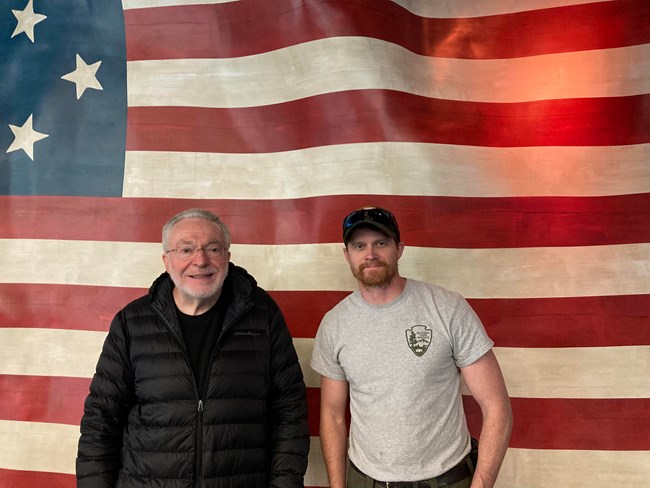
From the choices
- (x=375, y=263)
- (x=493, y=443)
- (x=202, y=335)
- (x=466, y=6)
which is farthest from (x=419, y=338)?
(x=466, y=6)

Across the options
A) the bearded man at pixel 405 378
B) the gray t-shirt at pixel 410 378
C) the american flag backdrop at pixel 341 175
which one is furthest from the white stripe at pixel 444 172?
the gray t-shirt at pixel 410 378

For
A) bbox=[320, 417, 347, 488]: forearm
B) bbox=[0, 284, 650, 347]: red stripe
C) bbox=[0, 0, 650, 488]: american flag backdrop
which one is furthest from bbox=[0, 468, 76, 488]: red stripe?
bbox=[320, 417, 347, 488]: forearm

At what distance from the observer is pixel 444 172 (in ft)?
7.17

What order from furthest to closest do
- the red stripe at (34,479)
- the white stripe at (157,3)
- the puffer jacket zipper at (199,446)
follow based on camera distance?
1. the white stripe at (157,3)
2. the red stripe at (34,479)
3. the puffer jacket zipper at (199,446)

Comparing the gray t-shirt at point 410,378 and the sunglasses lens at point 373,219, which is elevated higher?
the sunglasses lens at point 373,219

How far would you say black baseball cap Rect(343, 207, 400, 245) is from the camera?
1649 millimetres

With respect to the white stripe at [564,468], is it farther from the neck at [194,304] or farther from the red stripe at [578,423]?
the neck at [194,304]

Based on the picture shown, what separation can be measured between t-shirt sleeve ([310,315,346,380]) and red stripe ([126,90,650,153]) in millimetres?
850

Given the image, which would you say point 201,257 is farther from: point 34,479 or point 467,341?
point 34,479

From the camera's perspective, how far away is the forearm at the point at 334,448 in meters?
1.69

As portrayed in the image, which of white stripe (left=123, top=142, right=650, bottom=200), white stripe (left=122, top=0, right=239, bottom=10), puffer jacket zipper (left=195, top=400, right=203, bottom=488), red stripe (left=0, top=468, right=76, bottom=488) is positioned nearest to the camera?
puffer jacket zipper (left=195, top=400, right=203, bottom=488)

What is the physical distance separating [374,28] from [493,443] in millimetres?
1631

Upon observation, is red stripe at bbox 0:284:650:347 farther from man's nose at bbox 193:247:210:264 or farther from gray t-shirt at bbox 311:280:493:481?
man's nose at bbox 193:247:210:264

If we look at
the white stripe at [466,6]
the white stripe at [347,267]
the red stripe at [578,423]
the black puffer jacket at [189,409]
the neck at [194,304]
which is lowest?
the red stripe at [578,423]
